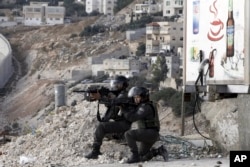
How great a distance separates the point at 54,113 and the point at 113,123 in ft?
12.1

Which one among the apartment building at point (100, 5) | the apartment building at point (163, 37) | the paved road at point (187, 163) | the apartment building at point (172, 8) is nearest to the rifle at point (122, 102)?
the paved road at point (187, 163)

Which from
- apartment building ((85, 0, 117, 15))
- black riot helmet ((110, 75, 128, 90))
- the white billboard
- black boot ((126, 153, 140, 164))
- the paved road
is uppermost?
apartment building ((85, 0, 117, 15))

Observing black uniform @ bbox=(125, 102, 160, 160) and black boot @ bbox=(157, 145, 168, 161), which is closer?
black uniform @ bbox=(125, 102, 160, 160)

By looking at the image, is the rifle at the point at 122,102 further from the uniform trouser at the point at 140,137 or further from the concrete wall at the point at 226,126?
the concrete wall at the point at 226,126

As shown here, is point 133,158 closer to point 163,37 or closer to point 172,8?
point 163,37

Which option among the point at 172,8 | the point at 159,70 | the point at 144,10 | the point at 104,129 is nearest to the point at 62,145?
the point at 104,129

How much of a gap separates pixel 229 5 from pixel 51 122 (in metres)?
4.61

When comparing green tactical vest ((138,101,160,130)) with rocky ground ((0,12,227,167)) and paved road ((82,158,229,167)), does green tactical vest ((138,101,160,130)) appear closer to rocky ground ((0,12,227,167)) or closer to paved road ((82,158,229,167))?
paved road ((82,158,229,167))

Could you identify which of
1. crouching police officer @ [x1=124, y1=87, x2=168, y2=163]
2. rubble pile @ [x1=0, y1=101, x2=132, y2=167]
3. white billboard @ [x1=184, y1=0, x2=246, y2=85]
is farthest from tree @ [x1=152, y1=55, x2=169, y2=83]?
crouching police officer @ [x1=124, y1=87, x2=168, y2=163]

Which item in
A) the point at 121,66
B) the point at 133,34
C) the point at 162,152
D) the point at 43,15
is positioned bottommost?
the point at 121,66

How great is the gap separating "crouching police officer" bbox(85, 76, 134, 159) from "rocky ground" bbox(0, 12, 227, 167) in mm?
245

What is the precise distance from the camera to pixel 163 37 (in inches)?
3986

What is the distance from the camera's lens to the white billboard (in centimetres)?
1212

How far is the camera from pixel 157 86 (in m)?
70.0
